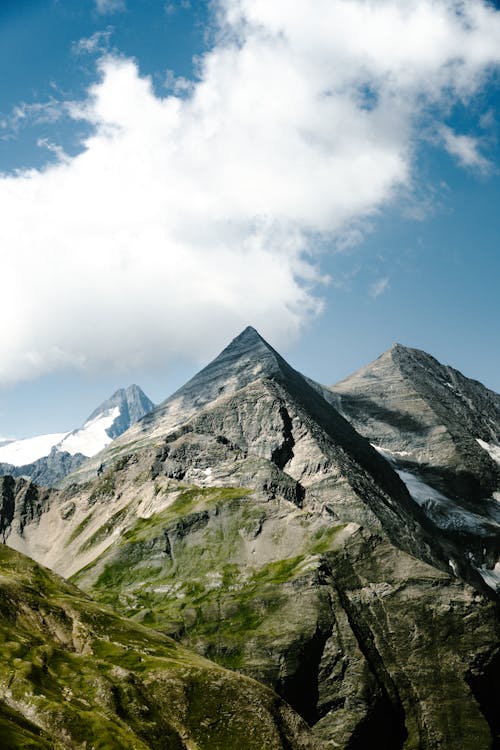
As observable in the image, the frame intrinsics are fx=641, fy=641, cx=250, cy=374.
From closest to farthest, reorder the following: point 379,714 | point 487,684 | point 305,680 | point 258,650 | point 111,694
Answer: point 111,694, point 379,714, point 305,680, point 258,650, point 487,684

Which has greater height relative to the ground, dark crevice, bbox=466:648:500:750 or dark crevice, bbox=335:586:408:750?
dark crevice, bbox=335:586:408:750

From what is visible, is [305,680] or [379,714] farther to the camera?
[305,680]

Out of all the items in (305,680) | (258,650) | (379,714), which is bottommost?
(379,714)

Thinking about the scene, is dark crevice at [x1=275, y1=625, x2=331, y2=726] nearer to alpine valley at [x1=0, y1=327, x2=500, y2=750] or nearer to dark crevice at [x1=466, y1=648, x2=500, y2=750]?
alpine valley at [x1=0, y1=327, x2=500, y2=750]

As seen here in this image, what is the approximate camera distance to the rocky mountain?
84438 mm

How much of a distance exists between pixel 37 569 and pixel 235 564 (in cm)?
5882

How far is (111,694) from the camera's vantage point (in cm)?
9638

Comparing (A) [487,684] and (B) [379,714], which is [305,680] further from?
(A) [487,684]

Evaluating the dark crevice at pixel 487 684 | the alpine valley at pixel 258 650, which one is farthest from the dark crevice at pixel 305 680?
the dark crevice at pixel 487 684

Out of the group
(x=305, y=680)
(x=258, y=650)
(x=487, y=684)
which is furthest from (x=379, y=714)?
(x=487, y=684)

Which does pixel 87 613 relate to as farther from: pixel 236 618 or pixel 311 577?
pixel 311 577

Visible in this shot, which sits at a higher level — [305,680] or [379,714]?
[305,680]

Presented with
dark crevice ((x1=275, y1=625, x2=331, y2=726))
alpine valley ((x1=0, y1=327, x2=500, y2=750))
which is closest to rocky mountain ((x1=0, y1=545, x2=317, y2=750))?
alpine valley ((x1=0, y1=327, x2=500, y2=750))

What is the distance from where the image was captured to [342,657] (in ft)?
484
